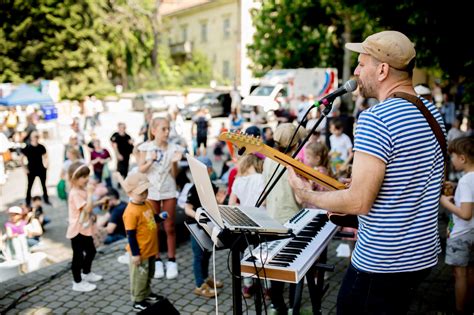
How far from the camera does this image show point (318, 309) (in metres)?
4.04

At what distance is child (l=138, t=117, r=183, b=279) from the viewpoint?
5523 mm

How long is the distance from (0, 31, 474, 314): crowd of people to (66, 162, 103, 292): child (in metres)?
0.01

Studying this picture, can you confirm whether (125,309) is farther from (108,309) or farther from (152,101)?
(152,101)

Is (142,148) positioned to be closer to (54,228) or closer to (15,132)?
(54,228)

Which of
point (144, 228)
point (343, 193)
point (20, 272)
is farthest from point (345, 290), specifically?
point (20, 272)

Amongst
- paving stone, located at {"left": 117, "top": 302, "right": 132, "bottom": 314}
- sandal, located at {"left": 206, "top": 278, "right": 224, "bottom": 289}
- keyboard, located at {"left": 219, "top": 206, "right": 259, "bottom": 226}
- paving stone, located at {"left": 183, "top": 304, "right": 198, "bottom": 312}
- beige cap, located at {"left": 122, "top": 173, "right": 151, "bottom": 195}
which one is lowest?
paving stone, located at {"left": 117, "top": 302, "right": 132, "bottom": 314}

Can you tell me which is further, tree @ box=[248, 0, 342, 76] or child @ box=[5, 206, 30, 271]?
tree @ box=[248, 0, 342, 76]

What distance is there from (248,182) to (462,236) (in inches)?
80.8

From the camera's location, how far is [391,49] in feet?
7.02

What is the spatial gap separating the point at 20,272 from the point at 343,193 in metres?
5.27

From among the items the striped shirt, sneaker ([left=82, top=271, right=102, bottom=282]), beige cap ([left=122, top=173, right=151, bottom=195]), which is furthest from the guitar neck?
sneaker ([left=82, top=271, right=102, bottom=282])

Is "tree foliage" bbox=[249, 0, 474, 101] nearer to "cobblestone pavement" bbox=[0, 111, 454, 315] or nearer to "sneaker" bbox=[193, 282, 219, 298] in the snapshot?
"cobblestone pavement" bbox=[0, 111, 454, 315]

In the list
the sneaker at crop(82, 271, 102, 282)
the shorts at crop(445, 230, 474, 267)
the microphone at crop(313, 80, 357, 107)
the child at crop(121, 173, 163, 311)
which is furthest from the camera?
the sneaker at crop(82, 271, 102, 282)

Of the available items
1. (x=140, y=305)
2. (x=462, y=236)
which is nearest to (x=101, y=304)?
(x=140, y=305)
